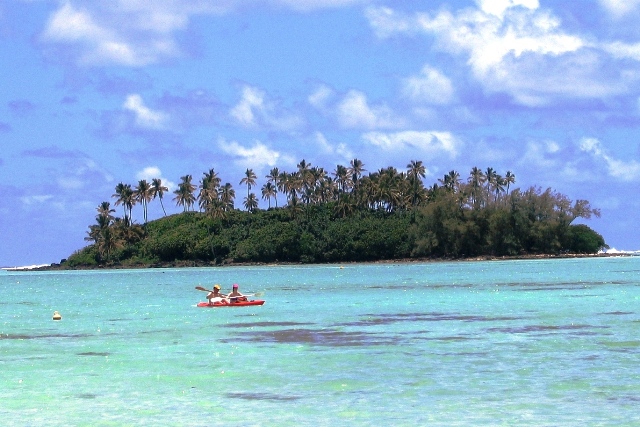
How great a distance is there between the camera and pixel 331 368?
2197cm

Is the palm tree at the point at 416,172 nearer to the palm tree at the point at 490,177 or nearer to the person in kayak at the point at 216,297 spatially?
the palm tree at the point at 490,177

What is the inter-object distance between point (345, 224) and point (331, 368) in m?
129

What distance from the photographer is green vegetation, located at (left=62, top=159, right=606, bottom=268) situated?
458ft

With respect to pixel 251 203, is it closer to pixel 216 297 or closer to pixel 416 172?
pixel 416 172

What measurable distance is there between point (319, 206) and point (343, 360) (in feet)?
459

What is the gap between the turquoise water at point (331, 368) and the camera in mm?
16594

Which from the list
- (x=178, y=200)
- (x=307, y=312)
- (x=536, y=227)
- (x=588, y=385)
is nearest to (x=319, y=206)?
(x=178, y=200)

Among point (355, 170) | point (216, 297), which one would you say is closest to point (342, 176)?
point (355, 170)

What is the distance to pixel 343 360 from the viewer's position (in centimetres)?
2330

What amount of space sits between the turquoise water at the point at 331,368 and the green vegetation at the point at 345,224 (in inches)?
3931

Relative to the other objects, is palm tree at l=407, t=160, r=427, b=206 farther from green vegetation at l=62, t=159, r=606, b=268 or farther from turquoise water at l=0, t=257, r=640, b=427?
turquoise water at l=0, t=257, r=640, b=427

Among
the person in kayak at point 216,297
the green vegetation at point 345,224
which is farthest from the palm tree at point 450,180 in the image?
the person in kayak at point 216,297

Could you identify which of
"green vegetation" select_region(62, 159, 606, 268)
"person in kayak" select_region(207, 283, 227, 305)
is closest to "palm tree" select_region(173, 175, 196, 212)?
"green vegetation" select_region(62, 159, 606, 268)

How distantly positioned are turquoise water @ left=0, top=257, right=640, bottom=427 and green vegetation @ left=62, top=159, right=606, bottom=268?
328 ft
